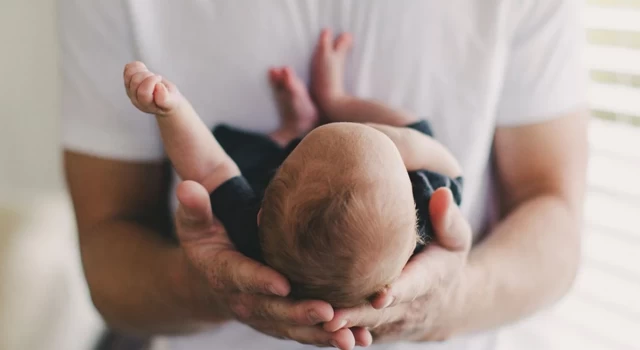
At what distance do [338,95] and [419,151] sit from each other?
0.49 ft

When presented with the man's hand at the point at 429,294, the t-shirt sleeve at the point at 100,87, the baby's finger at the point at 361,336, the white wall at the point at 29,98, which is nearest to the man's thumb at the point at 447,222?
the man's hand at the point at 429,294

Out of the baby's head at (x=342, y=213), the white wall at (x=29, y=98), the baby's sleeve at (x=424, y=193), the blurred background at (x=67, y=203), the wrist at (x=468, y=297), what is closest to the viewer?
the baby's head at (x=342, y=213)

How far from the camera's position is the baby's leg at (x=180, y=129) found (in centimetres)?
52

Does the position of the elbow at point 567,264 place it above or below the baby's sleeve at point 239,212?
below

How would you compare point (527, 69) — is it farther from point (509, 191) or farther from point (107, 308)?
point (107, 308)

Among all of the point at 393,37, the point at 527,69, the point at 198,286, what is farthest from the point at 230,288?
the point at 527,69

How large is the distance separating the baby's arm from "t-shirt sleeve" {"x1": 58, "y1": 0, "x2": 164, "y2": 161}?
32cm

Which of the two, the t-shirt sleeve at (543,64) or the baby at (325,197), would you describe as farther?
the t-shirt sleeve at (543,64)

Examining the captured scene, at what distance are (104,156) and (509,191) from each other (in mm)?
588

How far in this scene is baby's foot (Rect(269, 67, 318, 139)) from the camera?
0.71 meters

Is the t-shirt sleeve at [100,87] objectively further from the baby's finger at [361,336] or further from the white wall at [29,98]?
the white wall at [29,98]

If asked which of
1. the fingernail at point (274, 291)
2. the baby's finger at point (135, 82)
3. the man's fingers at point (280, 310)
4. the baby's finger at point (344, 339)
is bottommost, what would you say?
the baby's finger at point (344, 339)

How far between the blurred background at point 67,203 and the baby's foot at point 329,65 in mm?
486

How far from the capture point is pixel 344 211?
1.55 ft
